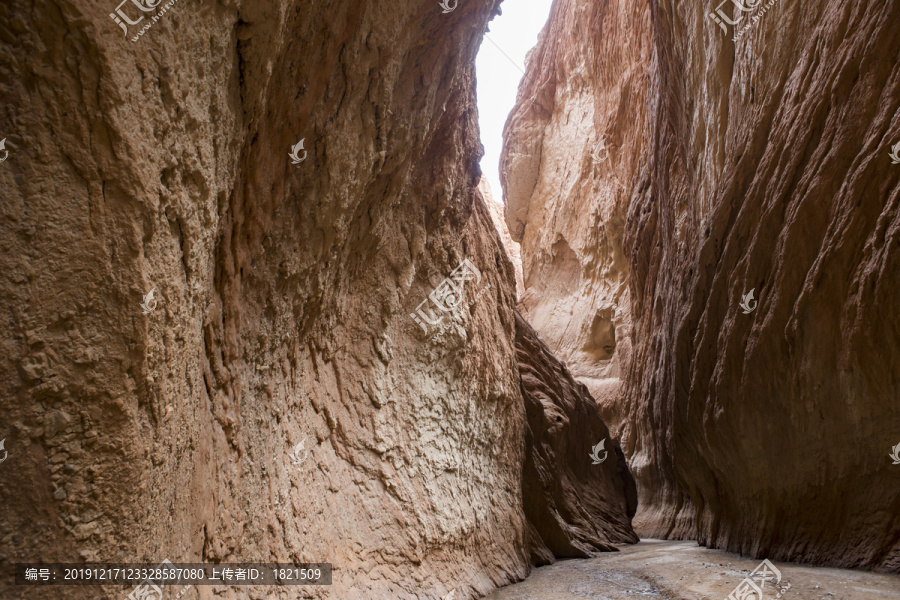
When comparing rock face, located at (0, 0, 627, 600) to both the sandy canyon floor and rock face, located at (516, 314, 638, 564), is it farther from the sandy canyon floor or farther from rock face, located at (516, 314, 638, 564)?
rock face, located at (516, 314, 638, 564)

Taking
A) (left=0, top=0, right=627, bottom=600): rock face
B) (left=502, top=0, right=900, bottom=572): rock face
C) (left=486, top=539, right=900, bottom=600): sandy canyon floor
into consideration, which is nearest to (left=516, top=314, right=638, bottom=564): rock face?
(left=486, top=539, right=900, bottom=600): sandy canyon floor

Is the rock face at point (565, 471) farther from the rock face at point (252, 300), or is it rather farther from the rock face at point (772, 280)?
the rock face at point (772, 280)

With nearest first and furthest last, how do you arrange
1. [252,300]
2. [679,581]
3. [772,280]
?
[252,300] < [679,581] < [772,280]

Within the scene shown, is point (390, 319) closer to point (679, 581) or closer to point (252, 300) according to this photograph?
point (252, 300)

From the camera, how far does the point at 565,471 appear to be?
949cm

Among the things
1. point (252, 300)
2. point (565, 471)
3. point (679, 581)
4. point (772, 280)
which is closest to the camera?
point (252, 300)

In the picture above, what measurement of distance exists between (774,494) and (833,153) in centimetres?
378

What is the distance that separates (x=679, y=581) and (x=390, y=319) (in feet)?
11.3

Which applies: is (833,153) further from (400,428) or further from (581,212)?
(581,212)

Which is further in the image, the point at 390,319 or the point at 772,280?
the point at 772,280

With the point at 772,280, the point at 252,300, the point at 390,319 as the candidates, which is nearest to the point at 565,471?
the point at 772,280

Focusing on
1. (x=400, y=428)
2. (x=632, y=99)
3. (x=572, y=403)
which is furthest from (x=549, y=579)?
(x=632, y=99)

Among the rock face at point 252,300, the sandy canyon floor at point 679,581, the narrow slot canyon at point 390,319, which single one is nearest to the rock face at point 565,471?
the narrow slot canyon at point 390,319

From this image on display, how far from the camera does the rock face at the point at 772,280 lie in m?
4.96
